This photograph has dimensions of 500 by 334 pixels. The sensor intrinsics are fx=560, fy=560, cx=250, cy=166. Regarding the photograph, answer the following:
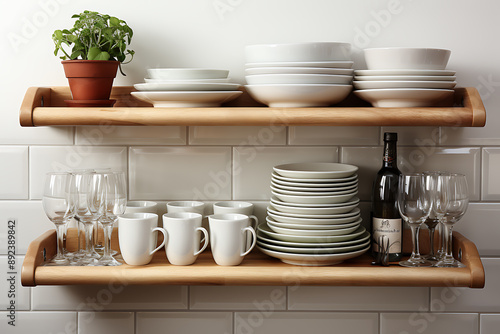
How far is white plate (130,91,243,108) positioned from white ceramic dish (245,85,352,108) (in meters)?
0.06

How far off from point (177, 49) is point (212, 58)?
83mm

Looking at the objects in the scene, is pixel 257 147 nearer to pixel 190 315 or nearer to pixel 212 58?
pixel 212 58

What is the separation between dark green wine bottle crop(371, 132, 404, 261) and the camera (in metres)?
1.18

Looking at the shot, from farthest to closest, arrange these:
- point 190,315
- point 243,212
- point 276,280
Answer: point 190,315 < point 243,212 < point 276,280

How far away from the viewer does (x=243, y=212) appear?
48.4 inches

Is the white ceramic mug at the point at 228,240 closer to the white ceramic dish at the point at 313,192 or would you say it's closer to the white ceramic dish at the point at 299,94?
the white ceramic dish at the point at 313,192

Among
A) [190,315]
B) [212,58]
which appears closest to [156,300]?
[190,315]

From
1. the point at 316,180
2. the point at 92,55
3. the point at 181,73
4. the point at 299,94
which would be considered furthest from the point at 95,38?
the point at 316,180

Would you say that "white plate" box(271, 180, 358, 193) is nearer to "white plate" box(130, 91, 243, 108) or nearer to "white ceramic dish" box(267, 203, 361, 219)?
"white ceramic dish" box(267, 203, 361, 219)

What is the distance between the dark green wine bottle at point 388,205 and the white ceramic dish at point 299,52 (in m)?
0.21

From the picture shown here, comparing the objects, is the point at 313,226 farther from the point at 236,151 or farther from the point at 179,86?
the point at 179,86

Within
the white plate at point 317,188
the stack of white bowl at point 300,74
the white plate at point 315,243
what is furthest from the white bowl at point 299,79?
the white plate at point 315,243

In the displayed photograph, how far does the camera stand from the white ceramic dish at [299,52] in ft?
3.65

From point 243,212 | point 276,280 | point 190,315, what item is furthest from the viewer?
point 190,315
